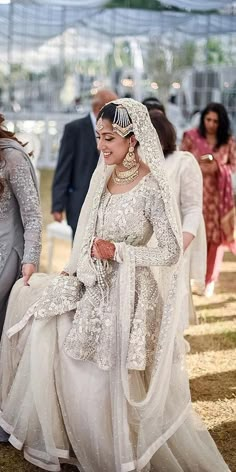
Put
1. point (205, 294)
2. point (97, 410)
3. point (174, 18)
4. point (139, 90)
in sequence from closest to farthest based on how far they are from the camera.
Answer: point (97, 410)
point (205, 294)
point (174, 18)
point (139, 90)

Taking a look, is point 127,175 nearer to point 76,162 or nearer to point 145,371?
point 145,371

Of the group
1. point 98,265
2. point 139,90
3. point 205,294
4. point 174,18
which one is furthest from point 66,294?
point 139,90

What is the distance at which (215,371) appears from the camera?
564 centimetres

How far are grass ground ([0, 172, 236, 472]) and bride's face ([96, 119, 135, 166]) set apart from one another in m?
1.39

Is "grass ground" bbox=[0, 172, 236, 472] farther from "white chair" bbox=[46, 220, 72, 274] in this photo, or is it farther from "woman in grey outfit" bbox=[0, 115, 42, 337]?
"woman in grey outfit" bbox=[0, 115, 42, 337]

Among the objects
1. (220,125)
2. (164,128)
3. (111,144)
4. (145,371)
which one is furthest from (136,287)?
(220,125)

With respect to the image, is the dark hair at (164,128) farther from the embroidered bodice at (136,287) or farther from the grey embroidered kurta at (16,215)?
the embroidered bodice at (136,287)

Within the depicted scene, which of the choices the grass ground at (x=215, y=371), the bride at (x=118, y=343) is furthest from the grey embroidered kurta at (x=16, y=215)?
the grass ground at (x=215, y=371)

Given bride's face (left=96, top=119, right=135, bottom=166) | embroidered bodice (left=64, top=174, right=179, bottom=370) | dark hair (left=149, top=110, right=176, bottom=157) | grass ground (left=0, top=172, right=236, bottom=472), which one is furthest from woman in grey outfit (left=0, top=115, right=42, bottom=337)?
dark hair (left=149, top=110, right=176, bottom=157)

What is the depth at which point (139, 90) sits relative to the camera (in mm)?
19062

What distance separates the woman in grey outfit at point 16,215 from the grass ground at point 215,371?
2.76 feet

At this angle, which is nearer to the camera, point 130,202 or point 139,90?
point 130,202

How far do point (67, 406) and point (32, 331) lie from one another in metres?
0.36

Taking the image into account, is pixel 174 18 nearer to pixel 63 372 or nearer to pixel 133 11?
pixel 133 11
